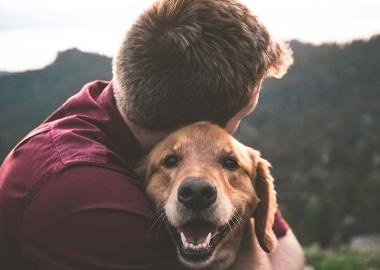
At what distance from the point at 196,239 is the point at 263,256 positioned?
80 cm

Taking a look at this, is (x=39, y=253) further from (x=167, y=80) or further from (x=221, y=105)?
(x=221, y=105)

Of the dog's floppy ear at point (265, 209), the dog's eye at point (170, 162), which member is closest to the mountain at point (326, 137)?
the dog's floppy ear at point (265, 209)

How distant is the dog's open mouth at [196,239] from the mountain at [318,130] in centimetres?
4612

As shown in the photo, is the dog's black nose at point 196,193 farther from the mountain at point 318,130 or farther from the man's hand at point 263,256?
the mountain at point 318,130

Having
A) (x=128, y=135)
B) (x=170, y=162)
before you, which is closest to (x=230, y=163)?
(x=170, y=162)

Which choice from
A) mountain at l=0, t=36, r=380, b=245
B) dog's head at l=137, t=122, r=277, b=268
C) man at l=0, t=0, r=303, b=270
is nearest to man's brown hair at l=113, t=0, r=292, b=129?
man at l=0, t=0, r=303, b=270

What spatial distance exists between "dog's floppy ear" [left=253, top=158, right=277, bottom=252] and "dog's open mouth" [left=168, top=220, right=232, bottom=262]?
0.50 meters

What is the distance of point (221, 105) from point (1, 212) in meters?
1.56

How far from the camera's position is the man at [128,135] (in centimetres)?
308

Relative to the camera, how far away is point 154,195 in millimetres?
3812

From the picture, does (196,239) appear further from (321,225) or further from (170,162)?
(321,225)

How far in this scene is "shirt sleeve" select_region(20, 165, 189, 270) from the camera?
3.05m

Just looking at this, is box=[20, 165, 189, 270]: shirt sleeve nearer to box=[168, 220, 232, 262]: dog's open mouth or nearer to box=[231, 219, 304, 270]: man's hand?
box=[168, 220, 232, 262]: dog's open mouth

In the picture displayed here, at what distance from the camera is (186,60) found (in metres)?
3.61
